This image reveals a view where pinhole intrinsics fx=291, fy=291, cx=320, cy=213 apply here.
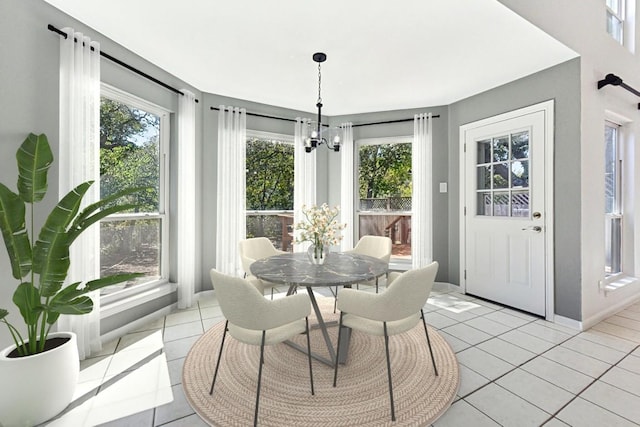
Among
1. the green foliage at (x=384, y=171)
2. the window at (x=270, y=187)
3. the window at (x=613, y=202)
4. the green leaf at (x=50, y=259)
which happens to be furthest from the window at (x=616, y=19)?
the green leaf at (x=50, y=259)

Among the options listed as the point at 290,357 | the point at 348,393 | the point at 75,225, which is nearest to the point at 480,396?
the point at 348,393

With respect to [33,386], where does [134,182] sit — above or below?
above

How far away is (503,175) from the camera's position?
3.51 m

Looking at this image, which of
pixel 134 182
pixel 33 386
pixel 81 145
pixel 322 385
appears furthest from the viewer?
pixel 134 182

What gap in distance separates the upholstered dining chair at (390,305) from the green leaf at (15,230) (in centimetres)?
187

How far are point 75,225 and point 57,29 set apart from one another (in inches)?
61.9

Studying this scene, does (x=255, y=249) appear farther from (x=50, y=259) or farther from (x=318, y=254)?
(x=50, y=259)

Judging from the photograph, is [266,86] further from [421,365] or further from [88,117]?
[421,365]

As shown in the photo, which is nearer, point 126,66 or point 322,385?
point 322,385

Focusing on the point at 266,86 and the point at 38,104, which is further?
the point at 266,86

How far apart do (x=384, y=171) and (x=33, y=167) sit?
4.03 metres

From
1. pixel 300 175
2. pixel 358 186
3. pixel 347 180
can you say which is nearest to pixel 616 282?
pixel 358 186

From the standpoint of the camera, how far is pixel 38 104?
210 centimetres

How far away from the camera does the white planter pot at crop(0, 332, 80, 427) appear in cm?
154
